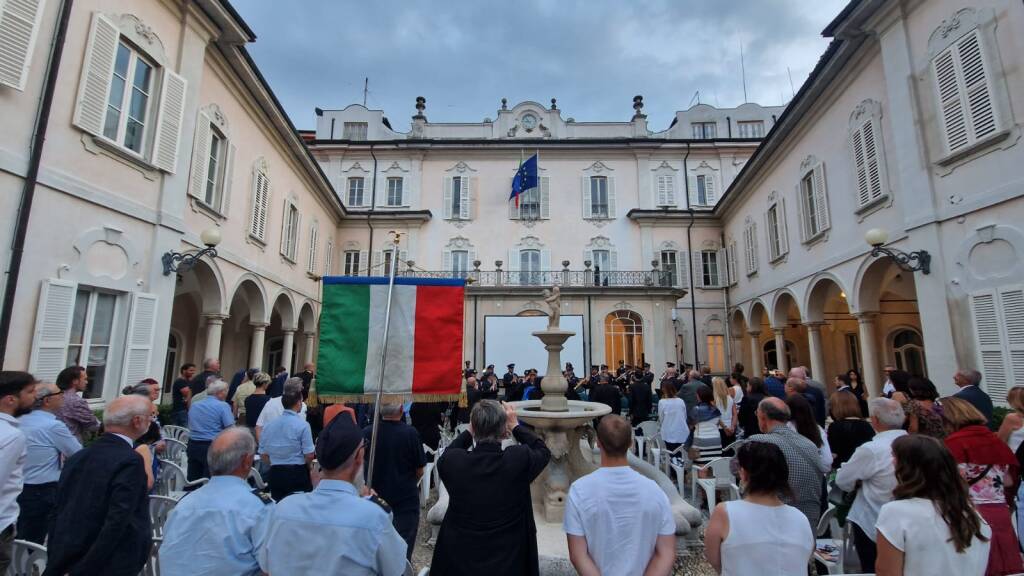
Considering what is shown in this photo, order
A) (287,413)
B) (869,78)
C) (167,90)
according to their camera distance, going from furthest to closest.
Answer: (869,78) < (167,90) < (287,413)

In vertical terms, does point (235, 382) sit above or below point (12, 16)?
below

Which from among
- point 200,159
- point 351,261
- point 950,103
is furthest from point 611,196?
point 200,159

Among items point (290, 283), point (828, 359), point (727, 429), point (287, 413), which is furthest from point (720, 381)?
point (828, 359)

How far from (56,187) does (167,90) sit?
291cm

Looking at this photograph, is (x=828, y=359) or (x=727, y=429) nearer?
(x=727, y=429)

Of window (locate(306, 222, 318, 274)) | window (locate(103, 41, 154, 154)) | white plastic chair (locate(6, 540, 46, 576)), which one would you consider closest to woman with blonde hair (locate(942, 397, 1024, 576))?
white plastic chair (locate(6, 540, 46, 576))

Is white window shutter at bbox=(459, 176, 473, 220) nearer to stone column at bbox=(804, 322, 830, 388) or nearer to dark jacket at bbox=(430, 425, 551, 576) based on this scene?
stone column at bbox=(804, 322, 830, 388)

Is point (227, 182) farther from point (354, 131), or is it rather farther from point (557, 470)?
point (354, 131)

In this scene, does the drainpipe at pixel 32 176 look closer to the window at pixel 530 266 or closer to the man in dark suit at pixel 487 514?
the man in dark suit at pixel 487 514

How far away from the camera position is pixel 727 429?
6.79 m

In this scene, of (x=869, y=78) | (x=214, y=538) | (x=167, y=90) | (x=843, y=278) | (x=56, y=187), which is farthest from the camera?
(x=843, y=278)

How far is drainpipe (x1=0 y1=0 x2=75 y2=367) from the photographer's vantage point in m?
5.69

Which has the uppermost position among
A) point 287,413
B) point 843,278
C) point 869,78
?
point 869,78

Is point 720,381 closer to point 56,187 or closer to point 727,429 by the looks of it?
point 727,429
